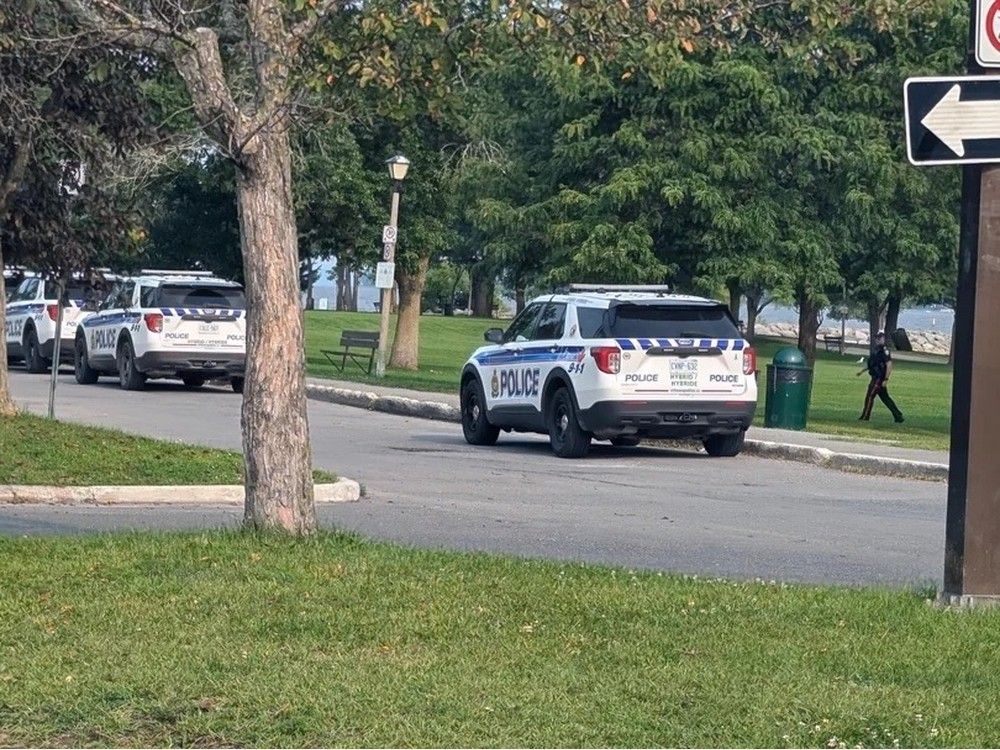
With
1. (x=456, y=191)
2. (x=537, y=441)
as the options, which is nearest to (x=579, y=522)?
(x=537, y=441)

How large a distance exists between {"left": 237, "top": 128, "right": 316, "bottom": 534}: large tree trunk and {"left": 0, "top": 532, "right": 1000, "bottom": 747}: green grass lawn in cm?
49

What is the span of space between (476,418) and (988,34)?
14.1 meters

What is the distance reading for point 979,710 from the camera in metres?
6.15

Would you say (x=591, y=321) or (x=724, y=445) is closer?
(x=591, y=321)

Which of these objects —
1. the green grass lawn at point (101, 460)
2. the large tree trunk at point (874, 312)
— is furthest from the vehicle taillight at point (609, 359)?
the large tree trunk at point (874, 312)

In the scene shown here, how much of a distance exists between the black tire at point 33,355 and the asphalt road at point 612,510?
1210cm

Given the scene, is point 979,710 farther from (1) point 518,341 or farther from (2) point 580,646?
(1) point 518,341

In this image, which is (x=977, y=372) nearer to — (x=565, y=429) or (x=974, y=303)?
(x=974, y=303)

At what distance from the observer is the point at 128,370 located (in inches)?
1160

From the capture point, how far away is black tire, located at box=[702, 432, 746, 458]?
20.2 metres

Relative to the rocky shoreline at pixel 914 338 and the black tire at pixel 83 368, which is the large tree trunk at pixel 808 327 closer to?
the black tire at pixel 83 368

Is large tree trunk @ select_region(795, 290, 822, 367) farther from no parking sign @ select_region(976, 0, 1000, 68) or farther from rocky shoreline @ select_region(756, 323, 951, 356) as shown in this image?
rocky shoreline @ select_region(756, 323, 951, 356)

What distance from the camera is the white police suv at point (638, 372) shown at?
1897 centimetres

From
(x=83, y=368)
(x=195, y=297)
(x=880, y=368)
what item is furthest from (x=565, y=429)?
(x=83, y=368)
